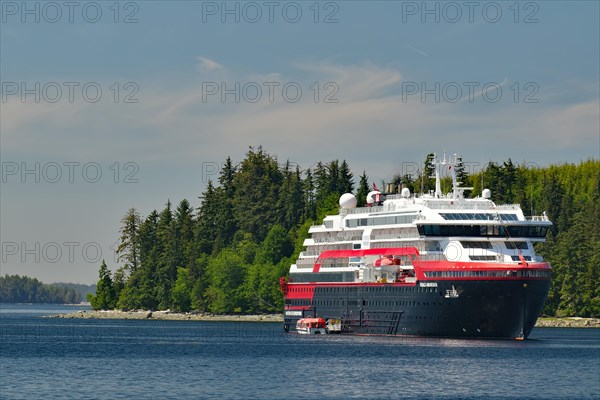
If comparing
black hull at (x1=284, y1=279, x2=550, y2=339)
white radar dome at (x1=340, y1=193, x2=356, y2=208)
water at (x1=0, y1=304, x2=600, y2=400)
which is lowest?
water at (x1=0, y1=304, x2=600, y2=400)

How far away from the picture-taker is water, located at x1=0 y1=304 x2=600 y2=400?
250 ft

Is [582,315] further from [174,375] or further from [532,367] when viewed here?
[174,375]

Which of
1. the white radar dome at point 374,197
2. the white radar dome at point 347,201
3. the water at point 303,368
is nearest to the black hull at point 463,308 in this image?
the water at point 303,368

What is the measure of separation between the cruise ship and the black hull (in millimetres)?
84

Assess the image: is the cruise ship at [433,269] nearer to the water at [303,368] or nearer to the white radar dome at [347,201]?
the water at [303,368]

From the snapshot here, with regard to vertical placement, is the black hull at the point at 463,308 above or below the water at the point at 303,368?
above

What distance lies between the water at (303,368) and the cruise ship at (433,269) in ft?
6.36

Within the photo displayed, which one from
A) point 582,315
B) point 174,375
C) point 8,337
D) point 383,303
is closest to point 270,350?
point 383,303

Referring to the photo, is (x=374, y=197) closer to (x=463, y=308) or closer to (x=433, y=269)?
(x=433, y=269)

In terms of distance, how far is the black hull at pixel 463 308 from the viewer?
359 ft

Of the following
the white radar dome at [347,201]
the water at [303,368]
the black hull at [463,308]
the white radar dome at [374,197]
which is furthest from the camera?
the white radar dome at [347,201]

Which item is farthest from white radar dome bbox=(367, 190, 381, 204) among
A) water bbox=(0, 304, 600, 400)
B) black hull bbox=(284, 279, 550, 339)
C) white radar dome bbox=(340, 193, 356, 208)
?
water bbox=(0, 304, 600, 400)

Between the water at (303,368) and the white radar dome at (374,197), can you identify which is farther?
the white radar dome at (374,197)

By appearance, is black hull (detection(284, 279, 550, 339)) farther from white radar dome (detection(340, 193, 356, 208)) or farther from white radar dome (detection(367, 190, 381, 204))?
white radar dome (detection(340, 193, 356, 208))
